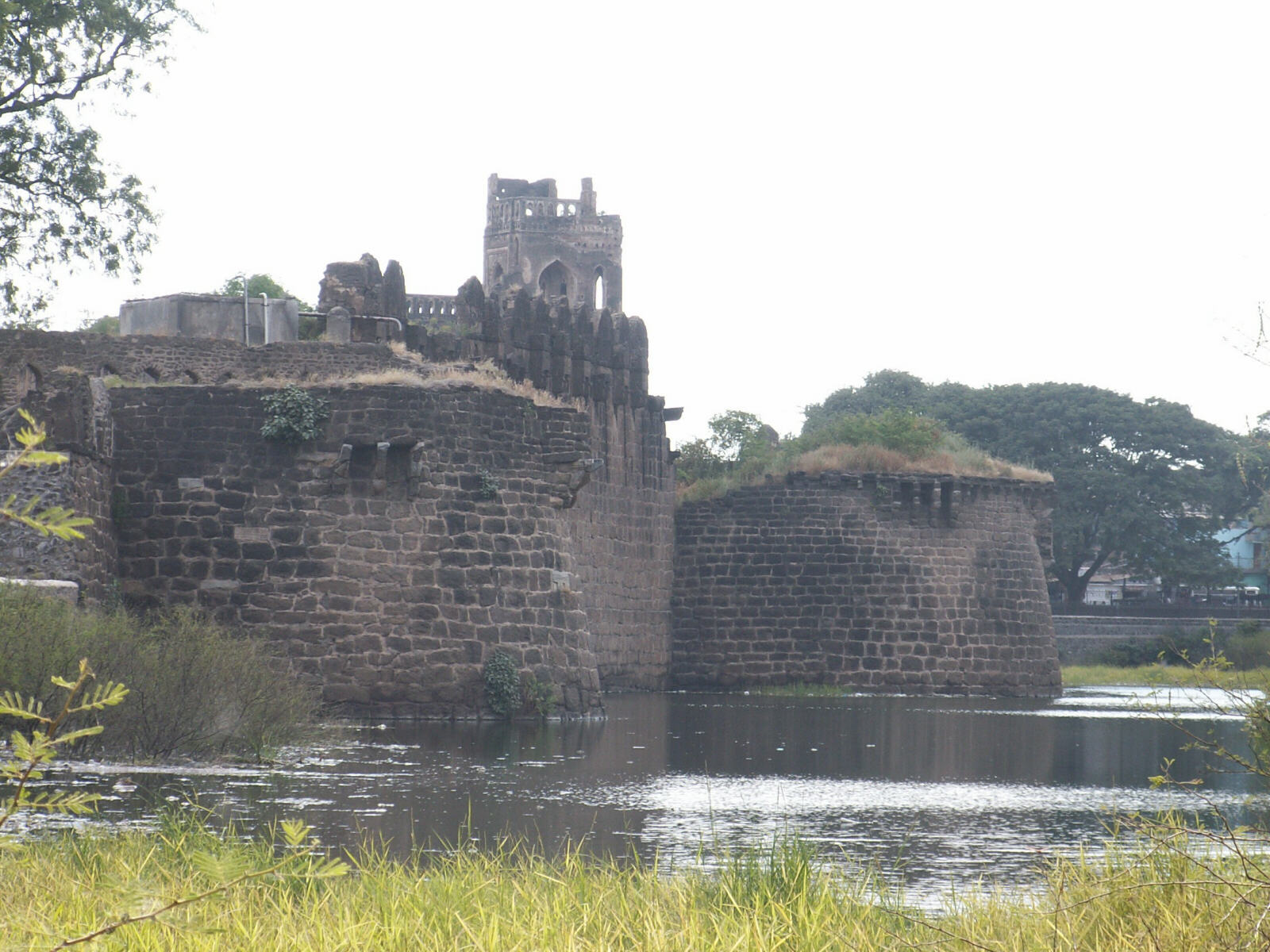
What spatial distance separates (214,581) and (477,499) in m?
3.34

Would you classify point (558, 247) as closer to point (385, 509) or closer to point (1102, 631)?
point (1102, 631)

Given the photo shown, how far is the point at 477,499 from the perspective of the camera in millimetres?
20531

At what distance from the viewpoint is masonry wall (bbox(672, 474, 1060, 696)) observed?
32.3 metres

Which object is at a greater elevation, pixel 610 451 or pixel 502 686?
pixel 610 451

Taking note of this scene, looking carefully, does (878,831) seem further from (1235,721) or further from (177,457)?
(1235,721)

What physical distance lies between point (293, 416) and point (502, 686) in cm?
415

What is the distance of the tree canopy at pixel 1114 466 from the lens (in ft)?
210

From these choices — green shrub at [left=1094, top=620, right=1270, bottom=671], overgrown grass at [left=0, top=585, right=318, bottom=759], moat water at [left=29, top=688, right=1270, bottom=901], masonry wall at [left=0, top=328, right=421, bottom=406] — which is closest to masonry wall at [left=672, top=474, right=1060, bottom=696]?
masonry wall at [left=0, top=328, right=421, bottom=406]

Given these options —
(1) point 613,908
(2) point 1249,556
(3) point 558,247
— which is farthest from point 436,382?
(2) point 1249,556

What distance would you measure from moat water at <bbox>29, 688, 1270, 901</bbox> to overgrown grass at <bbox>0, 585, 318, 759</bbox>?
1.61ft

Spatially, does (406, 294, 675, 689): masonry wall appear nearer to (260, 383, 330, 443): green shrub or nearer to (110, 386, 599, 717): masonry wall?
(110, 386, 599, 717): masonry wall

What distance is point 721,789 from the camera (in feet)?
46.0

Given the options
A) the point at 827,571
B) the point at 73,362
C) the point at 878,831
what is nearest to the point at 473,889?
Answer: the point at 878,831

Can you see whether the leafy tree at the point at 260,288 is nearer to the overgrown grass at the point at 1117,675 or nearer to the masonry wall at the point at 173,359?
the masonry wall at the point at 173,359
